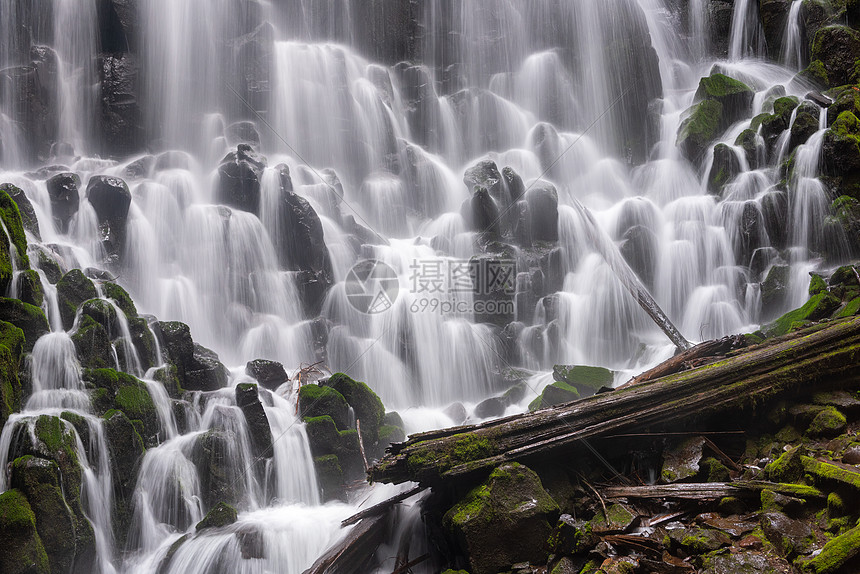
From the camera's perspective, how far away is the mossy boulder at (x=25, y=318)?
7.19 m

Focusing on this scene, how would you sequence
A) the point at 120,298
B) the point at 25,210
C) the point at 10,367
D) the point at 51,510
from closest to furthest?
the point at 51,510 → the point at 10,367 → the point at 120,298 → the point at 25,210

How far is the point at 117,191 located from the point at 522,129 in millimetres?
15545

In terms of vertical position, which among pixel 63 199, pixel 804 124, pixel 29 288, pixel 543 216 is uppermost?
pixel 804 124

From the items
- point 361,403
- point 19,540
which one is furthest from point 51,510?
point 361,403

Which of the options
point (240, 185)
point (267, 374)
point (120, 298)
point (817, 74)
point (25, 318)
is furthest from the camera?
point (817, 74)

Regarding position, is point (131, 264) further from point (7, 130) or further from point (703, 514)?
point (703, 514)

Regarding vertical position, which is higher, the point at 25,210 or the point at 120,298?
the point at 25,210

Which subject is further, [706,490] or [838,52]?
[838,52]

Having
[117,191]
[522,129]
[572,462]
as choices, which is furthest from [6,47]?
[572,462]

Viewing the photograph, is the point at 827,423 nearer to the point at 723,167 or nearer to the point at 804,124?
the point at 804,124

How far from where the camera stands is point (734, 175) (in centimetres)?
1462

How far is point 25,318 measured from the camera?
7332mm

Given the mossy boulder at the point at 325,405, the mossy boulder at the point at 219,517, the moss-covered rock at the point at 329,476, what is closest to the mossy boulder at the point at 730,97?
the mossy boulder at the point at 325,405

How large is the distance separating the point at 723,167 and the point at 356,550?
14388 millimetres
